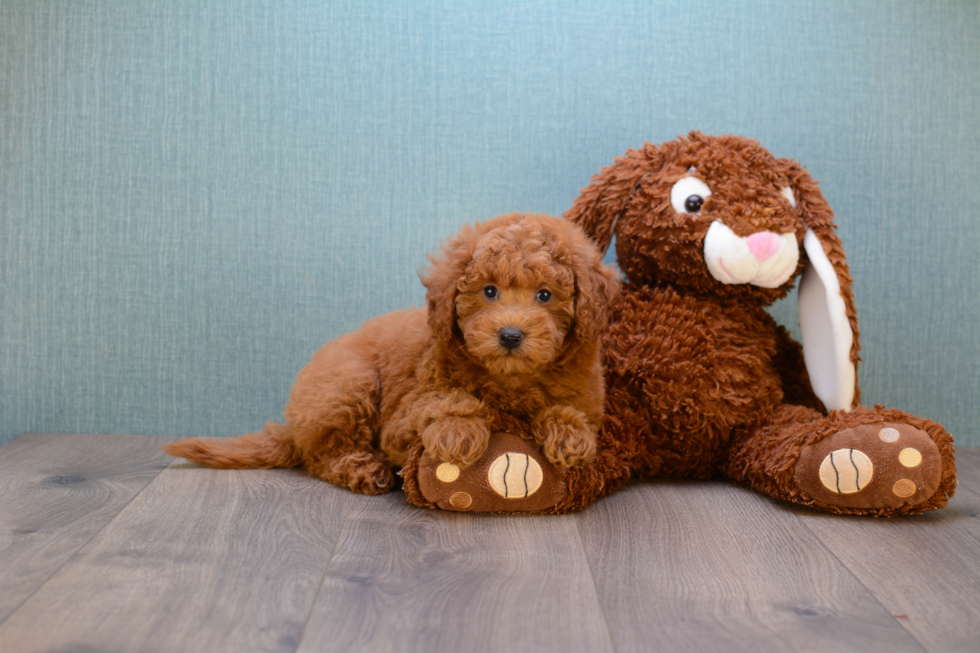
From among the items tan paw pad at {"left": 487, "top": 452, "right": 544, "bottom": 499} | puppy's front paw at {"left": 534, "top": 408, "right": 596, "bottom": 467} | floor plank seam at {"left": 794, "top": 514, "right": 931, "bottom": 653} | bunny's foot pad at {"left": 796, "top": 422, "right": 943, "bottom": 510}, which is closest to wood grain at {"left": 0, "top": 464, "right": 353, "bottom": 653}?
tan paw pad at {"left": 487, "top": 452, "right": 544, "bottom": 499}

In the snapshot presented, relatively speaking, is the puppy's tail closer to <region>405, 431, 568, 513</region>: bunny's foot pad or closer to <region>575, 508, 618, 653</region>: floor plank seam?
<region>405, 431, 568, 513</region>: bunny's foot pad

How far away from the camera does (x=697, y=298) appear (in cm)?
162

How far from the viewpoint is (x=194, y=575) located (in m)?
1.09

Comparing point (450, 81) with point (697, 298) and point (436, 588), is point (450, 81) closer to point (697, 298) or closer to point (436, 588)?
point (697, 298)

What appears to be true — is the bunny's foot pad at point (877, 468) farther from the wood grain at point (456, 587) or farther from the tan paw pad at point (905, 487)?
the wood grain at point (456, 587)

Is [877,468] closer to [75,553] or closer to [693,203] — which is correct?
[693,203]

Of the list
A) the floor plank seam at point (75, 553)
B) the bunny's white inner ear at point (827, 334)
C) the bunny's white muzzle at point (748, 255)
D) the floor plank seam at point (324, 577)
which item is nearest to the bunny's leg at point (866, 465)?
the bunny's white inner ear at point (827, 334)

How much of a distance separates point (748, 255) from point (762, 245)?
0.11 ft

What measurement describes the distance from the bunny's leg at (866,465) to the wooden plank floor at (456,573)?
0.04 metres

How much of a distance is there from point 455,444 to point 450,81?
98 centimetres

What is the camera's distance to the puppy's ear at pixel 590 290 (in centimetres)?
131

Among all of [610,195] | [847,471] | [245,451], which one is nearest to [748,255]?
[610,195]

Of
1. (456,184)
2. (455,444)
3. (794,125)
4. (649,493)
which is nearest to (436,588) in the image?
(455,444)

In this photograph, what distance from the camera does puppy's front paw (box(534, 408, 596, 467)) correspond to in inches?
52.4
